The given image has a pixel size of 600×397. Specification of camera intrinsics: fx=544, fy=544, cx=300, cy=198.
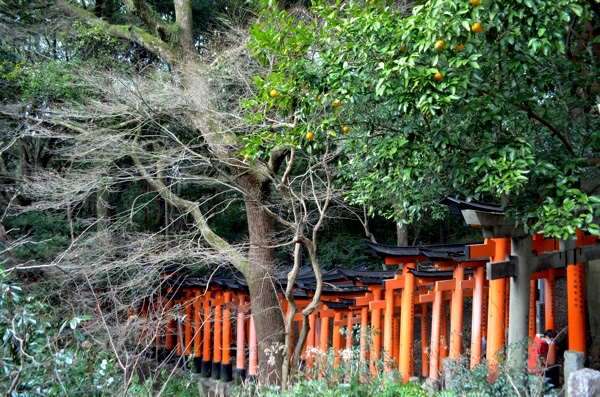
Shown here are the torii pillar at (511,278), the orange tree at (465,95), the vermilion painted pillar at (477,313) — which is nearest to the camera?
the orange tree at (465,95)

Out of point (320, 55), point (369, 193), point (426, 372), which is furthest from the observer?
point (426, 372)

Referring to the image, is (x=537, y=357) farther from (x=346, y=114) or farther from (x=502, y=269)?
(x=346, y=114)

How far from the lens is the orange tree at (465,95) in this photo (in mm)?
3770

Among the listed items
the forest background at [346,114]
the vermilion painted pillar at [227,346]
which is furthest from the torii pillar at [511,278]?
the vermilion painted pillar at [227,346]

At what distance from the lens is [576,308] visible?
23.9 feet

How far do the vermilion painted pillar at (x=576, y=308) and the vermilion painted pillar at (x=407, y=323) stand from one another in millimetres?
2064

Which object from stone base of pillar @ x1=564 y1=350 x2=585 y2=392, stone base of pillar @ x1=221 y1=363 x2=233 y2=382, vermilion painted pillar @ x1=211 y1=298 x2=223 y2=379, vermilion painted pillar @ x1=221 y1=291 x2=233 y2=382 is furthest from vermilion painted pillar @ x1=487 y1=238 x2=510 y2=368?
stone base of pillar @ x1=221 y1=363 x2=233 y2=382

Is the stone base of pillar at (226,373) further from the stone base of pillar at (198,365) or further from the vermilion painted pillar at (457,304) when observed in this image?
the vermilion painted pillar at (457,304)

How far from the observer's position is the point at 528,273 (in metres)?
5.83

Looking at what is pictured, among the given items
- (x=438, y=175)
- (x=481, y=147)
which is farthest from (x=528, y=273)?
(x=481, y=147)

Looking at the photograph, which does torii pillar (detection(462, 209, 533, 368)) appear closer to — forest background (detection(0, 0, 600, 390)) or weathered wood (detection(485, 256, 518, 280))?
weathered wood (detection(485, 256, 518, 280))

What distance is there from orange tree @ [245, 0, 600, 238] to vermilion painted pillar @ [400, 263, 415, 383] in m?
2.47

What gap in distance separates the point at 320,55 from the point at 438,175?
1.60m

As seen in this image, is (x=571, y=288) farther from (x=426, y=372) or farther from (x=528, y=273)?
(x=426, y=372)
